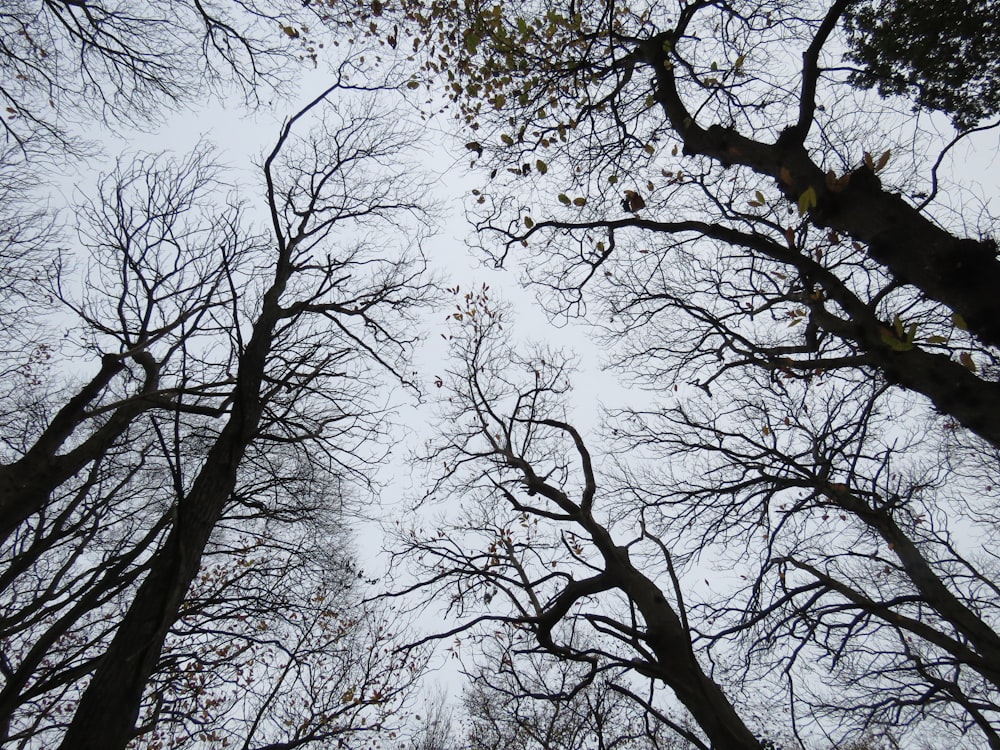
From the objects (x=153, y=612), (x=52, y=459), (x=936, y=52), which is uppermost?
(x=936, y=52)

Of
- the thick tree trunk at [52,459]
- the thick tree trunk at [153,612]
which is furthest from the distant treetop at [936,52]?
the thick tree trunk at [52,459]

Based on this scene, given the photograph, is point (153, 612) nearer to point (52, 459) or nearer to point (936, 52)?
point (52, 459)

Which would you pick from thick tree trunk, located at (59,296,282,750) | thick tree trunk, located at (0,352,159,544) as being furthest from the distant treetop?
thick tree trunk, located at (0,352,159,544)

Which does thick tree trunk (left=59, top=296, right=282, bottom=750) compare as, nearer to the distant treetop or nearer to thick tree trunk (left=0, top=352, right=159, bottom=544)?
thick tree trunk (left=0, top=352, right=159, bottom=544)

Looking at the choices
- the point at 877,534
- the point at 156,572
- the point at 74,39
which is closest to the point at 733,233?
the point at 156,572

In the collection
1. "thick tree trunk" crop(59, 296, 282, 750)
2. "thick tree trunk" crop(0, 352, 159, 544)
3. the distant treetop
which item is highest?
the distant treetop

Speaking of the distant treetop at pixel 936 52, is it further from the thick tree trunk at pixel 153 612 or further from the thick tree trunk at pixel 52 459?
the thick tree trunk at pixel 52 459

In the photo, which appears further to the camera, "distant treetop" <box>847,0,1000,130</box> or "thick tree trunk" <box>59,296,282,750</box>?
"distant treetop" <box>847,0,1000,130</box>

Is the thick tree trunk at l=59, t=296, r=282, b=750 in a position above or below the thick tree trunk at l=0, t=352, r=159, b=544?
below

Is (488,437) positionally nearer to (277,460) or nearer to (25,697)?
(277,460)

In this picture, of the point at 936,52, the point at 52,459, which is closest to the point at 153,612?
the point at 52,459

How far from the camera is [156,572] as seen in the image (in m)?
3.20

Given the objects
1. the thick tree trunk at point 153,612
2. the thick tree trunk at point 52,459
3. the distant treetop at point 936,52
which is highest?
the distant treetop at point 936,52

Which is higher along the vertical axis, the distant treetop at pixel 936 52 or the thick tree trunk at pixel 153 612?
the distant treetop at pixel 936 52
